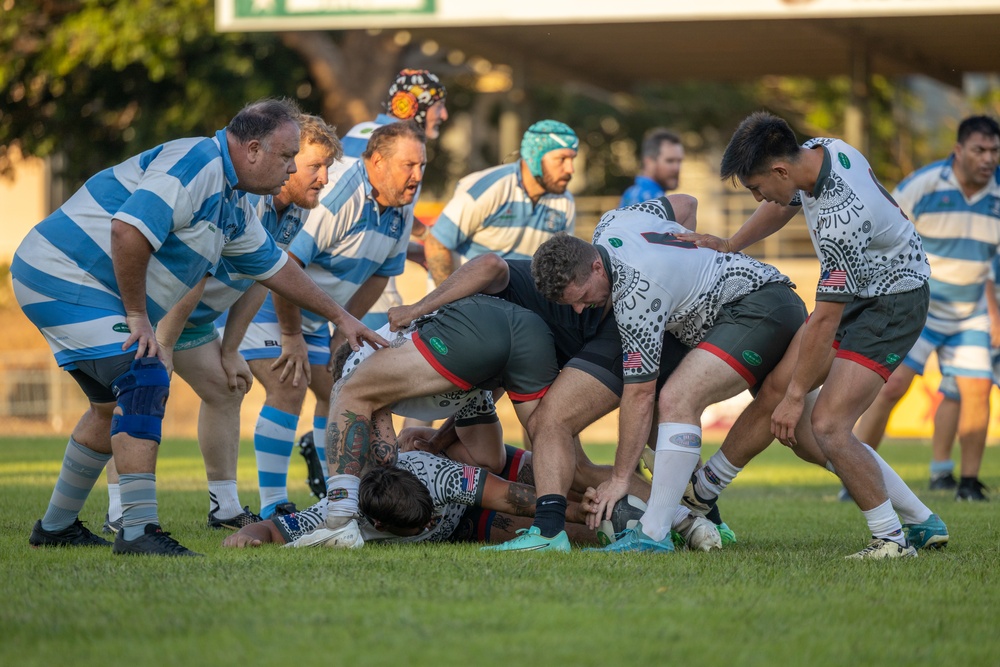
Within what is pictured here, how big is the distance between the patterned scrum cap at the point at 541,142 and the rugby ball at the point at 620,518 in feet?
10.9

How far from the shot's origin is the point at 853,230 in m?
5.29

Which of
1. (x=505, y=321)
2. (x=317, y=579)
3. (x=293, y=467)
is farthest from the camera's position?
(x=293, y=467)

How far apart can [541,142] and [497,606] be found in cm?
489

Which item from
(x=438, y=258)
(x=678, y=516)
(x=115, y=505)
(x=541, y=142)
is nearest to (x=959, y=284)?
(x=541, y=142)

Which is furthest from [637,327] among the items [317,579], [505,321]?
[317,579]

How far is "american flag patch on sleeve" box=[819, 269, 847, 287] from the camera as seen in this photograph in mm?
5297

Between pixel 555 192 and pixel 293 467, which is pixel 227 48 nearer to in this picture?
pixel 293 467

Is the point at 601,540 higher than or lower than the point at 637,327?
lower

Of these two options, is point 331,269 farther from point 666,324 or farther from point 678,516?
point 678,516

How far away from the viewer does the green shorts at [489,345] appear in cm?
579

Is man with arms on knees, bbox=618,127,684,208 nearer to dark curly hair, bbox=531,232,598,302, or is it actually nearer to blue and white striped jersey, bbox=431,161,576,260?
blue and white striped jersey, bbox=431,161,576,260

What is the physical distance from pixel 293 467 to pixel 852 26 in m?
10.2

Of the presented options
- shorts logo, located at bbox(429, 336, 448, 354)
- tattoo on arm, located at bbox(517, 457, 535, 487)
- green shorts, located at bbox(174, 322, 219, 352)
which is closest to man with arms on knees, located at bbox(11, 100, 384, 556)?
shorts logo, located at bbox(429, 336, 448, 354)

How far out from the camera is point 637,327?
18.5 feet
